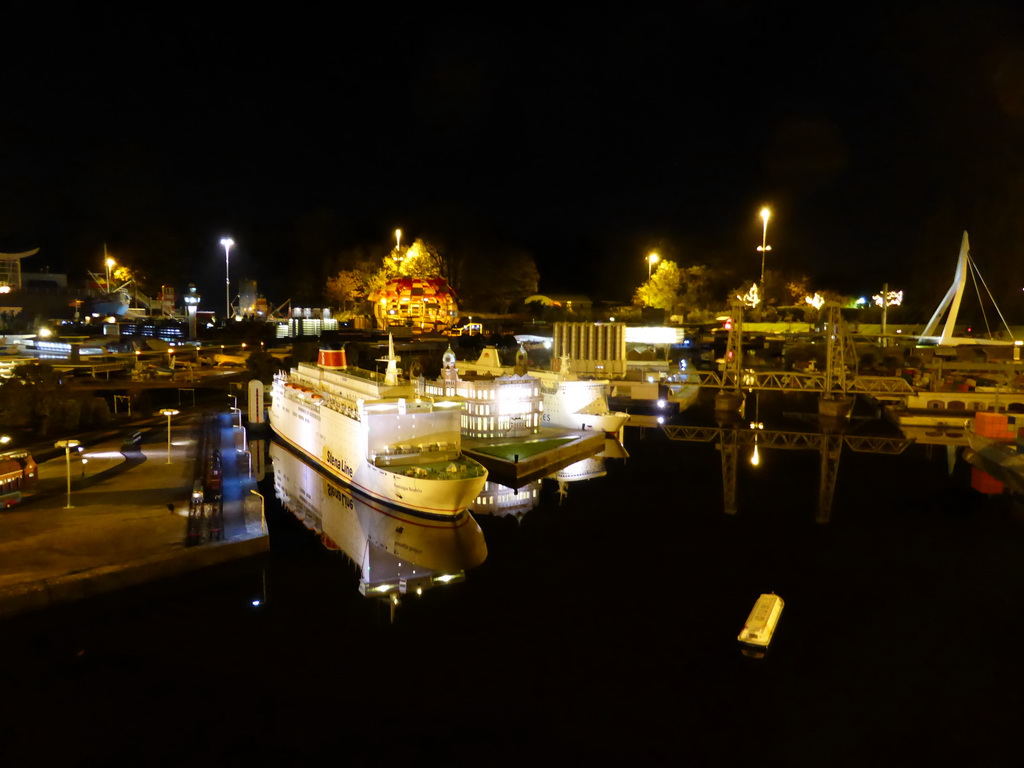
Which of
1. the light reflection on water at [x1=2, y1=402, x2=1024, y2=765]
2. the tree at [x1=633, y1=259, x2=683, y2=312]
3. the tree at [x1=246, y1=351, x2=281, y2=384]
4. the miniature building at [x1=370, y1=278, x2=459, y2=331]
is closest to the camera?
the light reflection on water at [x1=2, y1=402, x2=1024, y2=765]

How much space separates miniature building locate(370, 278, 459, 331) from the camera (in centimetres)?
4875

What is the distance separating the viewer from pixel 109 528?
513 inches

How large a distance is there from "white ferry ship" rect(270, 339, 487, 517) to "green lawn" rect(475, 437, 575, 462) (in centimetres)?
315

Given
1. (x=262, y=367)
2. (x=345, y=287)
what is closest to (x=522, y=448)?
(x=262, y=367)

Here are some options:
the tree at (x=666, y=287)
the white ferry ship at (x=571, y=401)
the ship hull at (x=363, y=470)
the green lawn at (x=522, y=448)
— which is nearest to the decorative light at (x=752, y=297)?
the tree at (x=666, y=287)

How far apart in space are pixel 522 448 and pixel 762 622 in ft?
40.4

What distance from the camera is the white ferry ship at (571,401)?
27688 mm

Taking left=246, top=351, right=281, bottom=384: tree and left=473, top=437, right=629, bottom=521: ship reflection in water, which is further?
left=246, top=351, right=281, bottom=384: tree

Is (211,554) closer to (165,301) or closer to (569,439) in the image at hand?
(569,439)

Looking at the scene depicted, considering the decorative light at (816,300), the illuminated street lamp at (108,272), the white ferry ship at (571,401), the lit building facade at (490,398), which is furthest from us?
the decorative light at (816,300)

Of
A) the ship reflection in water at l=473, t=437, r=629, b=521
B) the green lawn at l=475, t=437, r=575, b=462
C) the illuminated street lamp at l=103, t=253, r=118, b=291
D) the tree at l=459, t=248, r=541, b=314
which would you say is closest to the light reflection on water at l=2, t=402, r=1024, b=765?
the ship reflection in water at l=473, t=437, r=629, b=521

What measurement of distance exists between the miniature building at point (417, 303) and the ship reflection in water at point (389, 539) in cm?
2962

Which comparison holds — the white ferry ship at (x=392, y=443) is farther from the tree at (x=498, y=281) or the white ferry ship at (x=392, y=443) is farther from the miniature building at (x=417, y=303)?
the tree at (x=498, y=281)

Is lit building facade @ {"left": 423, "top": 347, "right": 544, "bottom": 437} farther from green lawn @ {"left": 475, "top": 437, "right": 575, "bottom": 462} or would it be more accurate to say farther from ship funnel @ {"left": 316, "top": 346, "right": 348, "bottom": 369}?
ship funnel @ {"left": 316, "top": 346, "right": 348, "bottom": 369}
